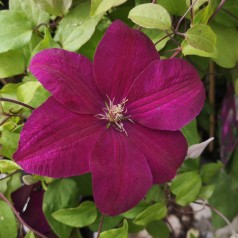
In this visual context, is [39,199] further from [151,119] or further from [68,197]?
[151,119]

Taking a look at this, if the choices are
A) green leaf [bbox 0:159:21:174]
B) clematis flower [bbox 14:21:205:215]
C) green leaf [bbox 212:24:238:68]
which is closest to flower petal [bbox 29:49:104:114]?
clematis flower [bbox 14:21:205:215]

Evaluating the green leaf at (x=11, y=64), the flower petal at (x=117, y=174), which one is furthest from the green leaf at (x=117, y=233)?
the green leaf at (x=11, y=64)

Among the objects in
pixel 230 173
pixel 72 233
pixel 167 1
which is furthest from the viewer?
pixel 230 173

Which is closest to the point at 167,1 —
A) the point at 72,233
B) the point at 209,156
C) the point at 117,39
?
the point at 117,39

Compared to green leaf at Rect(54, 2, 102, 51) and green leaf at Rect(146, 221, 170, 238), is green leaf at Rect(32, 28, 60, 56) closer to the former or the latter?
green leaf at Rect(54, 2, 102, 51)

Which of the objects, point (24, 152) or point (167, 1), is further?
point (167, 1)

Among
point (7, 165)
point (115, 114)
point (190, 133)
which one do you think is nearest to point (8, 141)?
point (7, 165)

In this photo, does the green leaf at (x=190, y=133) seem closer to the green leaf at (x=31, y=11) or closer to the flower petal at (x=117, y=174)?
the flower petal at (x=117, y=174)
